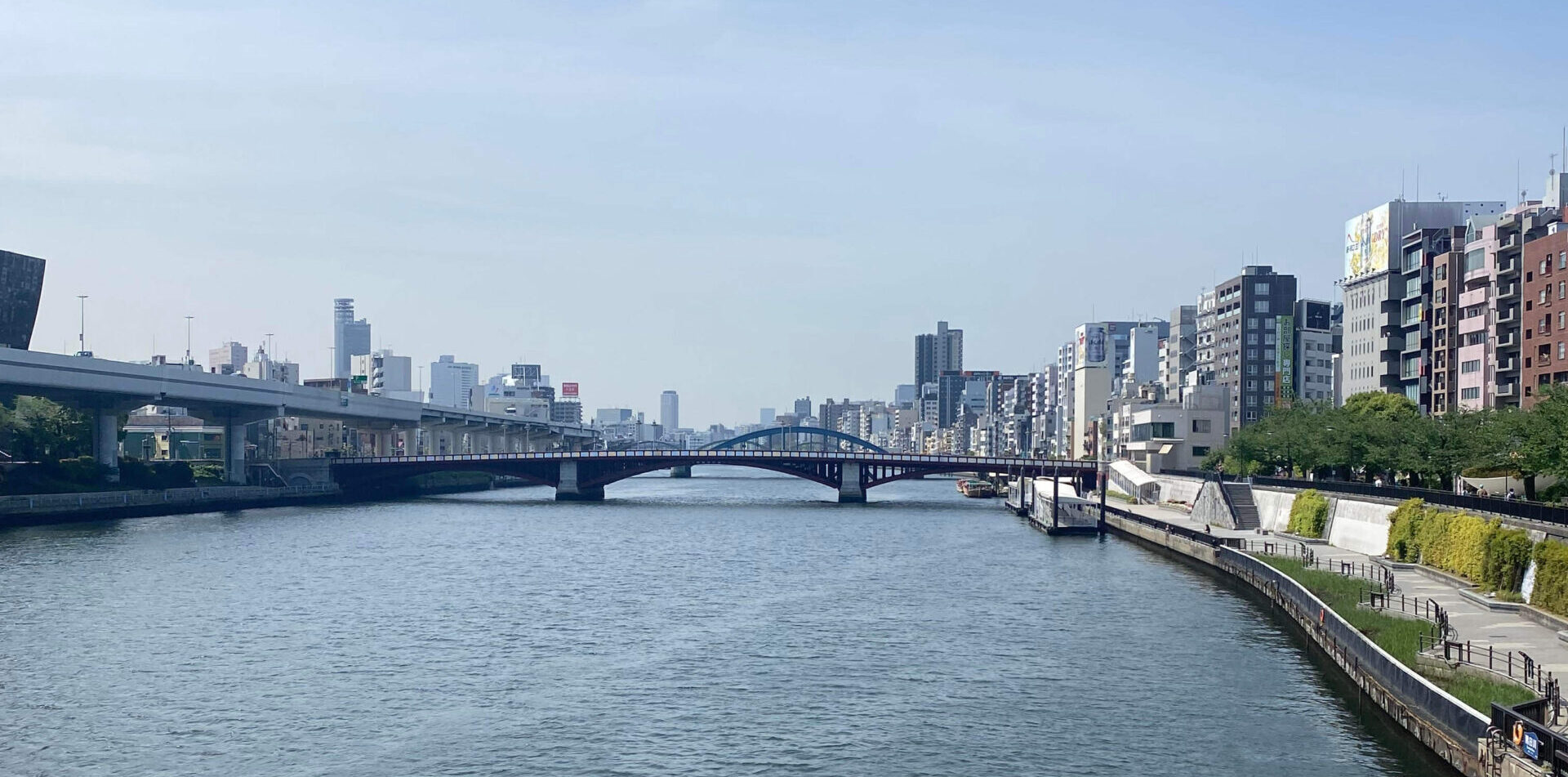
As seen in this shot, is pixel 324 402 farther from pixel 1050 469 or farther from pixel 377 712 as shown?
pixel 377 712

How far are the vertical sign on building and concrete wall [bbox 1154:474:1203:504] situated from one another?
2702cm

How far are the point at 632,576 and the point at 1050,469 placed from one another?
80925 millimetres

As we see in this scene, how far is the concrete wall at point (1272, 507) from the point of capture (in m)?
81.6

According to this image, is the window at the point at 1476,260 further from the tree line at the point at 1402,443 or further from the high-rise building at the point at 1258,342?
the high-rise building at the point at 1258,342

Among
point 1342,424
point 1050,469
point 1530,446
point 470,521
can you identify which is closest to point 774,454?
point 1050,469

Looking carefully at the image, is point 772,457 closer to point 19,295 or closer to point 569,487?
point 569,487

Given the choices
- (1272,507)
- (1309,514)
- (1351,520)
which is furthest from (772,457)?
(1351,520)

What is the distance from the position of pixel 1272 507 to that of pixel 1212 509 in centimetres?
491

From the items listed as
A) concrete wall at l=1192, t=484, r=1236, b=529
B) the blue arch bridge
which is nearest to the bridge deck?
the blue arch bridge

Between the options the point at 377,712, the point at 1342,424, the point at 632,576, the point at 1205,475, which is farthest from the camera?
the point at 1205,475

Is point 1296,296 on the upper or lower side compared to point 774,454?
upper

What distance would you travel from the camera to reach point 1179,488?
364ft

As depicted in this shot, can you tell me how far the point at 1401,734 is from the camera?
3175 cm

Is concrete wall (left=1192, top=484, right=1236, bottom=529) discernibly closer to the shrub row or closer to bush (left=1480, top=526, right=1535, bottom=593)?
the shrub row
